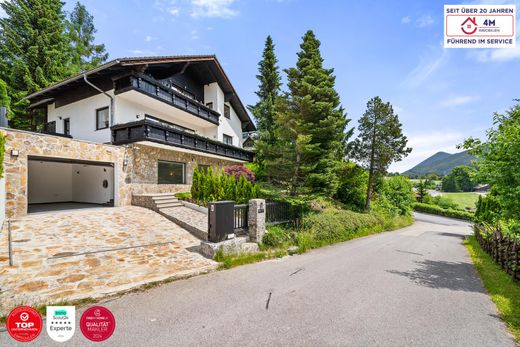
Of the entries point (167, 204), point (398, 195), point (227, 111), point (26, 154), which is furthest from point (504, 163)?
point (227, 111)

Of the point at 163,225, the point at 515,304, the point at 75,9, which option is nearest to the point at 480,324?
the point at 515,304

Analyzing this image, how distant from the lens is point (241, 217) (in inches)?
362

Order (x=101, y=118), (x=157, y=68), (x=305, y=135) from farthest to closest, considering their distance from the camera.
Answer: (x=157, y=68)
(x=101, y=118)
(x=305, y=135)

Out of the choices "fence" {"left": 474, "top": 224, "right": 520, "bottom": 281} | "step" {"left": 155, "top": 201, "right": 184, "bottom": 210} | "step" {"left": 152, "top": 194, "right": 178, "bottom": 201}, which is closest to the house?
"step" {"left": 152, "top": 194, "right": 178, "bottom": 201}

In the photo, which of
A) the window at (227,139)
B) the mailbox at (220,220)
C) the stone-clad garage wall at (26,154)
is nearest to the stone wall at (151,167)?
the stone-clad garage wall at (26,154)

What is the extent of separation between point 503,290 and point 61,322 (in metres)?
9.95

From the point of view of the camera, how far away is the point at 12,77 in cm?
1961

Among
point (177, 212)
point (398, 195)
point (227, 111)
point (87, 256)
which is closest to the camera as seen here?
point (87, 256)

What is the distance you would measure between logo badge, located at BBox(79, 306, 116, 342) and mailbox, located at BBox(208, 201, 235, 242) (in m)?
3.67

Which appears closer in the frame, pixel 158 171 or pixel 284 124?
pixel 284 124

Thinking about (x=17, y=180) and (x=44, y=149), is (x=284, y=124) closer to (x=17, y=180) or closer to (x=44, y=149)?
(x=44, y=149)

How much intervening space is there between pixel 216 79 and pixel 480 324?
22.6 meters

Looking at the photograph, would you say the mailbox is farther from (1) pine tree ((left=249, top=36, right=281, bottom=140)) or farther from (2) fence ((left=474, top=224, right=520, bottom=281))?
(1) pine tree ((left=249, top=36, right=281, bottom=140))

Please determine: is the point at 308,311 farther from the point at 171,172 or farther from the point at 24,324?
the point at 171,172
